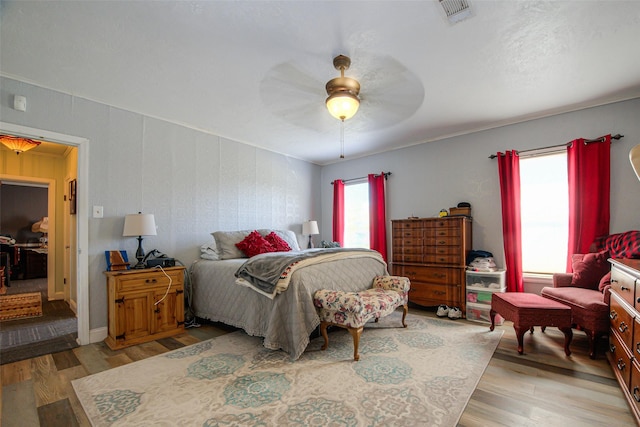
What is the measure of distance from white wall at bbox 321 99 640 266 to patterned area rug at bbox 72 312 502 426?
1.89 m

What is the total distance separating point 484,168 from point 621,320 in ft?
8.29

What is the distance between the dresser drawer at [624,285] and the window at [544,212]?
1.49 m

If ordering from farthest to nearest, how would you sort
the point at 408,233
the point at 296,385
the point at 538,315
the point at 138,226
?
the point at 408,233
the point at 138,226
the point at 538,315
the point at 296,385

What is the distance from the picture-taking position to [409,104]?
10.9 ft

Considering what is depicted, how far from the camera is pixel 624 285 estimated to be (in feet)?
6.40

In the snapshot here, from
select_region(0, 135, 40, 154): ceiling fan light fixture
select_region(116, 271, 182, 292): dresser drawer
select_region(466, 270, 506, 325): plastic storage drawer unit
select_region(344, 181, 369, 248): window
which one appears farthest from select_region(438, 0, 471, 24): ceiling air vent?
select_region(0, 135, 40, 154): ceiling fan light fixture

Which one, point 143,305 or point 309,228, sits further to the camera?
point 309,228

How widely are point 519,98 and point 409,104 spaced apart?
117 centimetres

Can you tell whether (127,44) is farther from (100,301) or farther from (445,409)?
(445,409)

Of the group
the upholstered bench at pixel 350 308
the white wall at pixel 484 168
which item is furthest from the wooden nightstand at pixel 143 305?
the white wall at pixel 484 168

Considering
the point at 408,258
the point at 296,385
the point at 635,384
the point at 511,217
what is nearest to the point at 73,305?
the point at 296,385

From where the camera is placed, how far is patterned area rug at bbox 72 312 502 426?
176cm

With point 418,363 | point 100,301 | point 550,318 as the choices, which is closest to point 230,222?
point 100,301

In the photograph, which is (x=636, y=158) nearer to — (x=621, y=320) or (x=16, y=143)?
(x=621, y=320)
